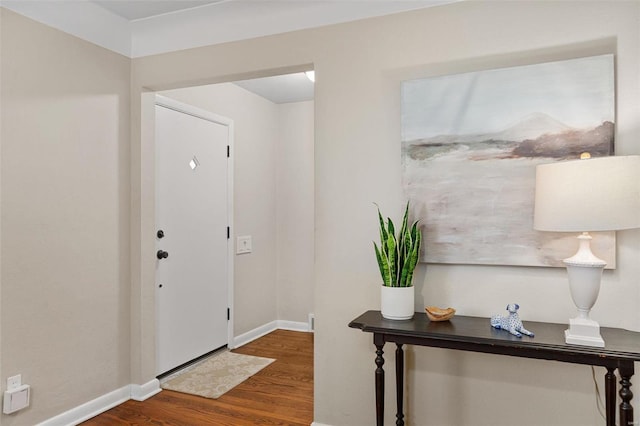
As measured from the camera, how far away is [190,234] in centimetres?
Result: 344

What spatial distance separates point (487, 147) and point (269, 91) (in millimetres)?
2621

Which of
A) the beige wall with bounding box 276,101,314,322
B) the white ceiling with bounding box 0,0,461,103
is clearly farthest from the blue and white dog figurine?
the beige wall with bounding box 276,101,314,322

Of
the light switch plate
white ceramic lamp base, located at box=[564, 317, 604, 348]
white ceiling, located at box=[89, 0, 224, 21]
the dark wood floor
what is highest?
white ceiling, located at box=[89, 0, 224, 21]

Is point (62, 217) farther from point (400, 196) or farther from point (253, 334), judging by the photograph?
point (253, 334)

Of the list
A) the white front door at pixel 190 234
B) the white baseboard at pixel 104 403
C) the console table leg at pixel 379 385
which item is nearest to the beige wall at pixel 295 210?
the white front door at pixel 190 234

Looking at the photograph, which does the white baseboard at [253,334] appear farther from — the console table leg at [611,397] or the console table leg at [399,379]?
the console table leg at [611,397]

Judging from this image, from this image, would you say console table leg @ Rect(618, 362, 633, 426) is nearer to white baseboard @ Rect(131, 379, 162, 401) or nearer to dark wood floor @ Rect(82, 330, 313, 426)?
dark wood floor @ Rect(82, 330, 313, 426)

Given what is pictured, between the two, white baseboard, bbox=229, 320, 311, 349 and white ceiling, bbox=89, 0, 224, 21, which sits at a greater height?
white ceiling, bbox=89, 0, 224, 21

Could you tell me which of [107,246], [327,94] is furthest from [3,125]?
[327,94]

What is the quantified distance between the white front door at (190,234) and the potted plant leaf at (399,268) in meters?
1.85

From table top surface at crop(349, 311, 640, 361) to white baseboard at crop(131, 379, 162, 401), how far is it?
1.73 meters

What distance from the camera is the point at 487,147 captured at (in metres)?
2.07

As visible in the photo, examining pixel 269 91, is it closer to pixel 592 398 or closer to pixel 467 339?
pixel 467 339

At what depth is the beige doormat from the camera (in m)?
2.98
